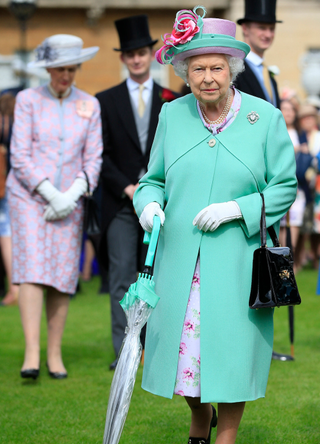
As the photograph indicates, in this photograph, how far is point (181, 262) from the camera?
3453mm

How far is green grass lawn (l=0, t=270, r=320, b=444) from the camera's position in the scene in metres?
4.29

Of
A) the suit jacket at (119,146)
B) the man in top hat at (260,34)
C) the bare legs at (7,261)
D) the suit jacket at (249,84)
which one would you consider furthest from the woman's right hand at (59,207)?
the bare legs at (7,261)

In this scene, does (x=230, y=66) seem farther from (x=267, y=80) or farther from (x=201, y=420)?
(x=267, y=80)

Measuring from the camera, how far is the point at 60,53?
5664 millimetres

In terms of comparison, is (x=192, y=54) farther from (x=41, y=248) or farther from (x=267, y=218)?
(x=41, y=248)

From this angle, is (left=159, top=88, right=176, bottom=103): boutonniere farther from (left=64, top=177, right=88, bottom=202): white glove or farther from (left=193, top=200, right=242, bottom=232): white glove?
(left=193, top=200, right=242, bottom=232): white glove

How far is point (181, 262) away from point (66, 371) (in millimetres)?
2570

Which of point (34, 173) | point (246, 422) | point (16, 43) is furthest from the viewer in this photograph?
point (16, 43)

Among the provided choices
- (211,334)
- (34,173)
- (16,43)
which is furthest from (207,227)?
(16,43)

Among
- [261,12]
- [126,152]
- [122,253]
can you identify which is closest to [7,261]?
[122,253]

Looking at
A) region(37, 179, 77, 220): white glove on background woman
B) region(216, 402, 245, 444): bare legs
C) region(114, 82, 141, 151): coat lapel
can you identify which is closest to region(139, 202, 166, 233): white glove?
region(216, 402, 245, 444): bare legs

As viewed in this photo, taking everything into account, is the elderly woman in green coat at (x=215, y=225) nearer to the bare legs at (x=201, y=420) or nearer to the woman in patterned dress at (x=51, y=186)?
the bare legs at (x=201, y=420)

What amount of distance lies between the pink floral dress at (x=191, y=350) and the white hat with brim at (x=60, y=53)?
2.67m

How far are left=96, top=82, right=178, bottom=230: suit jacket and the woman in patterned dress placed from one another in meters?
0.22
